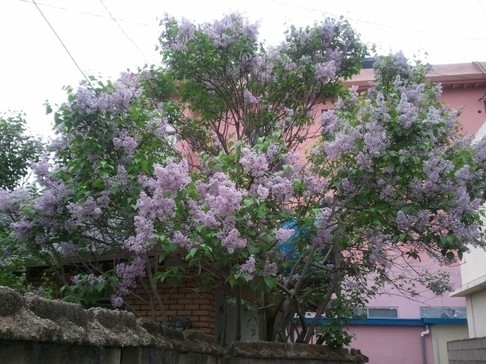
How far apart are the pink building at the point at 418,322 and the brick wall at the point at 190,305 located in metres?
8.76

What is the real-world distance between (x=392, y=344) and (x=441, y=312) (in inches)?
76.6

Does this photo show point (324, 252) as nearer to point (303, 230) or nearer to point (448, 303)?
point (303, 230)

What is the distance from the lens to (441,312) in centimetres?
1680

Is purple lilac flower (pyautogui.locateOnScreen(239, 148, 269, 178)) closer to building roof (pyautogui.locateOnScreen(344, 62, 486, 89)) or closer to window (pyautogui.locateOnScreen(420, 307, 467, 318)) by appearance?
Answer: window (pyautogui.locateOnScreen(420, 307, 467, 318))

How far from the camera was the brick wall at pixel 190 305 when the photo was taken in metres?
7.25

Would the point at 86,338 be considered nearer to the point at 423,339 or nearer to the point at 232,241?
the point at 232,241

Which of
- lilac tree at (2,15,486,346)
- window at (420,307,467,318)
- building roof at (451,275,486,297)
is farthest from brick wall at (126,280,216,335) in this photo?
window at (420,307,467,318)

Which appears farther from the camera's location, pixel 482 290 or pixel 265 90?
pixel 482 290

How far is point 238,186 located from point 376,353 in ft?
42.3

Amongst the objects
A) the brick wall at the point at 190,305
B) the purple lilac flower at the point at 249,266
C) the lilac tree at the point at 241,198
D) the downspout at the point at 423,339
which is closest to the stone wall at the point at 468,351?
the lilac tree at the point at 241,198

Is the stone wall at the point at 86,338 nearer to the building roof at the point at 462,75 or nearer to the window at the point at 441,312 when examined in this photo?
the window at the point at 441,312

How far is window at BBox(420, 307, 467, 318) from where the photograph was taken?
16.5m

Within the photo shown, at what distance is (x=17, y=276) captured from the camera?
7.42m

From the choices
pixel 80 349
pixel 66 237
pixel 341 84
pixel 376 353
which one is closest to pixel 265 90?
pixel 341 84
